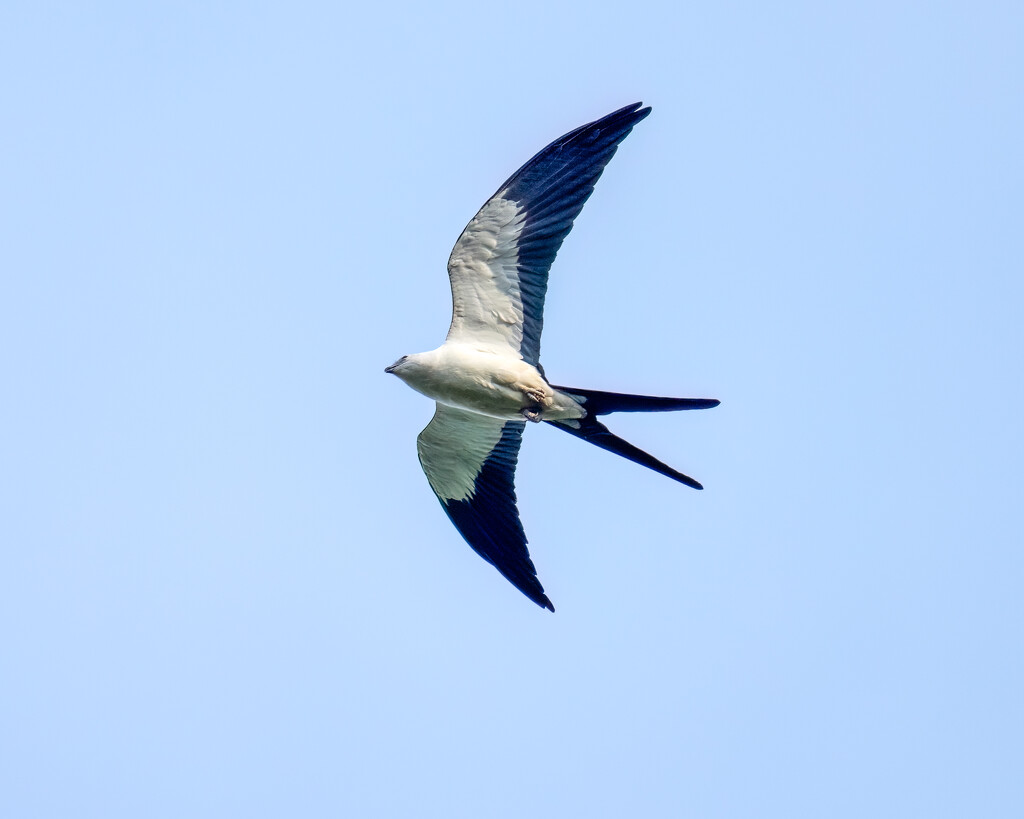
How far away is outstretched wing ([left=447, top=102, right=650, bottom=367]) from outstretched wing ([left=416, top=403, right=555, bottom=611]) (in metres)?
0.79

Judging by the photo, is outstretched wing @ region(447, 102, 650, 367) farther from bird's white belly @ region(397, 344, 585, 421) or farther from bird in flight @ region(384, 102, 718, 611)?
bird's white belly @ region(397, 344, 585, 421)

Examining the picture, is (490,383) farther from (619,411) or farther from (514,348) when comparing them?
(619,411)

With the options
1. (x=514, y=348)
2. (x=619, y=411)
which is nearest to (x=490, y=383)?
(x=514, y=348)

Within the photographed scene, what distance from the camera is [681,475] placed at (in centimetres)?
998

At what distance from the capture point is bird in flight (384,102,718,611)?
33.6ft

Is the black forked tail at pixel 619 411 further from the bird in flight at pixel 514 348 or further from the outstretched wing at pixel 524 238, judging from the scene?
the outstretched wing at pixel 524 238

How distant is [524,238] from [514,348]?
33.8 inches

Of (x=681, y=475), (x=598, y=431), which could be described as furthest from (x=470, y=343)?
(x=681, y=475)

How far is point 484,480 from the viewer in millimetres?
11531

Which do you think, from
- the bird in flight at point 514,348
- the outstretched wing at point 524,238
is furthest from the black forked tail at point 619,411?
the outstretched wing at point 524,238

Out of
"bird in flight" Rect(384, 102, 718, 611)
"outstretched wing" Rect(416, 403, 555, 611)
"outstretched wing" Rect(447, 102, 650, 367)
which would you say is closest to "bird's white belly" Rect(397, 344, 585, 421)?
"bird in flight" Rect(384, 102, 718, 611)

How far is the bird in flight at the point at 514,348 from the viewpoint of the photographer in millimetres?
10250

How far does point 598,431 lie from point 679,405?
86cm

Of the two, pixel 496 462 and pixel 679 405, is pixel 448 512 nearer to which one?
pixel 496 462
